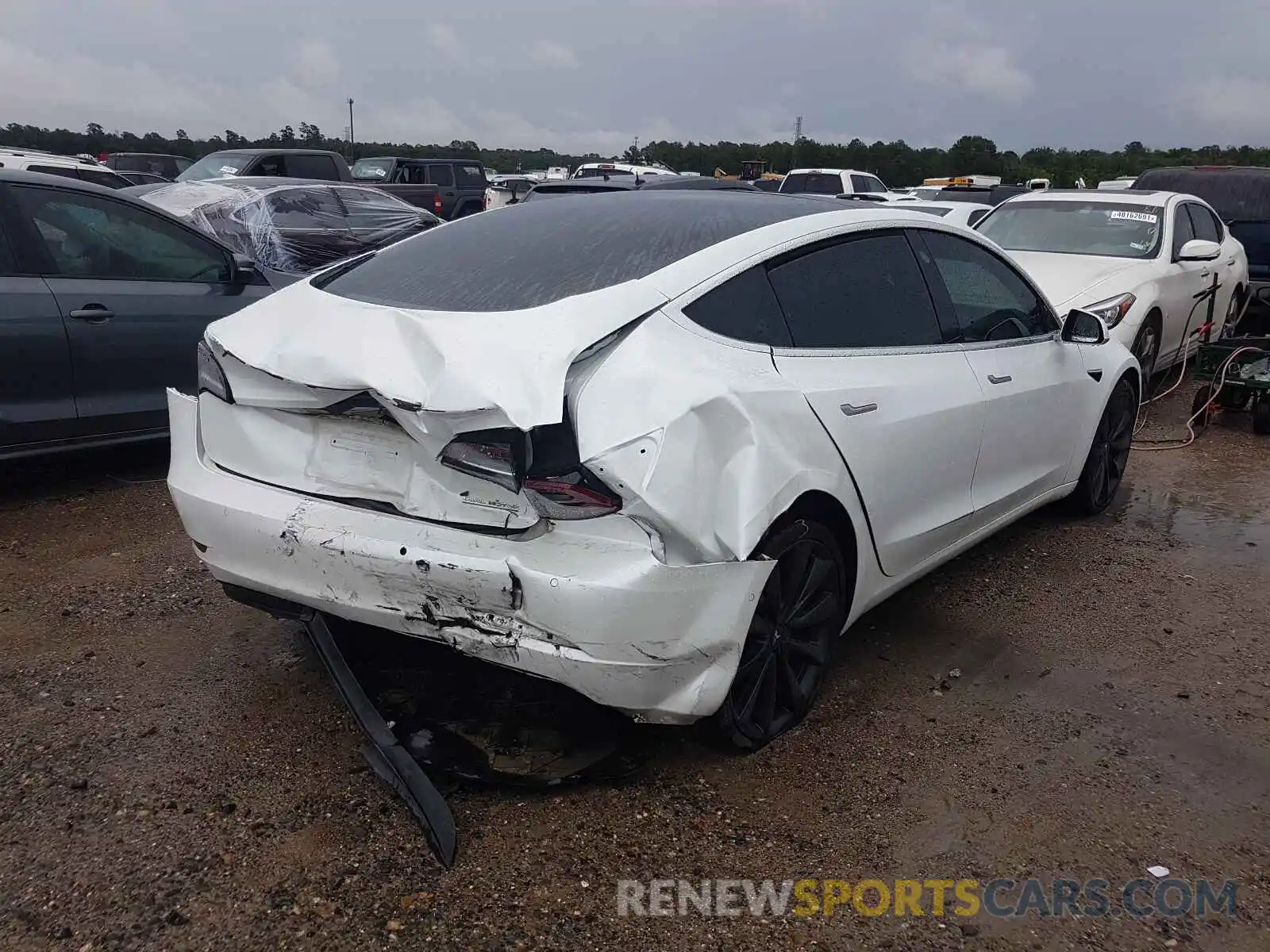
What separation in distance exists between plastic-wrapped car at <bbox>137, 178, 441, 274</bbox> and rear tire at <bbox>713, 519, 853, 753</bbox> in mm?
6176

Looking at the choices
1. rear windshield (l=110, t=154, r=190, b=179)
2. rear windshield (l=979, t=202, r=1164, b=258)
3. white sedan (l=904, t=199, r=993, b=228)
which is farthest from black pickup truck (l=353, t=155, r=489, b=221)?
rear windshield (l=979, t=202, r=1164, b=258)

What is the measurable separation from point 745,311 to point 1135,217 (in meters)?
6.78

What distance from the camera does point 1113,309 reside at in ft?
23.8

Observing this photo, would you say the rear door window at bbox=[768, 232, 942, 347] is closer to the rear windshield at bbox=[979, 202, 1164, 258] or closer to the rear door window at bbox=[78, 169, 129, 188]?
the rear windshield at bbox=[979, 202, 1164, 258]

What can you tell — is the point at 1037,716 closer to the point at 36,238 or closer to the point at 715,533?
the point at 715,533

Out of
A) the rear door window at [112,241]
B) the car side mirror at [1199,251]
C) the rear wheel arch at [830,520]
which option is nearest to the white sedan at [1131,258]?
the car side mirror at [1199,251]

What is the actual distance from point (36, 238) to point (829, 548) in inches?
165

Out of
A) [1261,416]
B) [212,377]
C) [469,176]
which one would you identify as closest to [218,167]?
[469,176]

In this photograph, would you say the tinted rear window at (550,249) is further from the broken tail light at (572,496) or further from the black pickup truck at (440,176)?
the black pickup truck at (440,176)

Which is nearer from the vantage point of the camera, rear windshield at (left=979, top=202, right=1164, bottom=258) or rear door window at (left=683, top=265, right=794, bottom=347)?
rear door window at (left=683, top=265, right=794, bottom=347)

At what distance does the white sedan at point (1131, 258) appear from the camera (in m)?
7.45

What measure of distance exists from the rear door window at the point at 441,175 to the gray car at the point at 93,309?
14951 millimetres

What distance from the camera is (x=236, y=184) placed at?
32.4 feet

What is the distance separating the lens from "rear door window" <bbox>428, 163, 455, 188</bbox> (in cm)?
2005
